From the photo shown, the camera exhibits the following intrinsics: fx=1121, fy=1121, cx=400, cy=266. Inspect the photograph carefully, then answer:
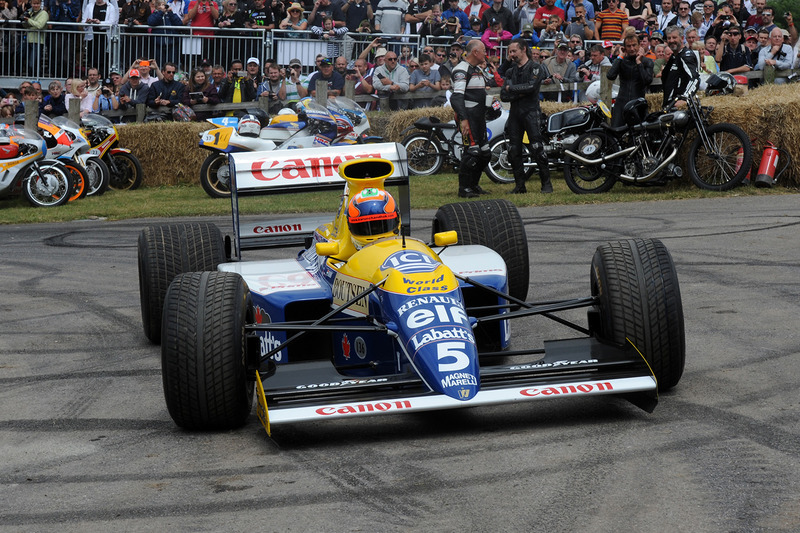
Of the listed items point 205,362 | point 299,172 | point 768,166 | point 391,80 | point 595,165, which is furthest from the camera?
point 391,80

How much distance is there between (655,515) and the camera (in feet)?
13.6

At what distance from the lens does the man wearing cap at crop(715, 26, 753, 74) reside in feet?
62.3

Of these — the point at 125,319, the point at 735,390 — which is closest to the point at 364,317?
the point at 735,390

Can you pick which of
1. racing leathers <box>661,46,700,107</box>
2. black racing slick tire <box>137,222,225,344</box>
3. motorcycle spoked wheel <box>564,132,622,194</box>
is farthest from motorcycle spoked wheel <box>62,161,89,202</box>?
black racing slick tire <box>137,222,225,344</box>

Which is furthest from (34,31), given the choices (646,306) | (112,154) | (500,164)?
(646,306)

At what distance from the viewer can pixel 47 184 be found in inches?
671

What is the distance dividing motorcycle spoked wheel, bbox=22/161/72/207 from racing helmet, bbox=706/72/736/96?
390 inches

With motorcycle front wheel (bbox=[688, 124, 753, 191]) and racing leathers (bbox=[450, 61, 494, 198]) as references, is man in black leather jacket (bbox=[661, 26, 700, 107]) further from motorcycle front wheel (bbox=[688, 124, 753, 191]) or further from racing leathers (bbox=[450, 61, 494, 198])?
racing leathers (bbox=[450, 61, 494, 198])

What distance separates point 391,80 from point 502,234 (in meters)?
14.1

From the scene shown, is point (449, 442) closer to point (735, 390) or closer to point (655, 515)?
point (655, 515)

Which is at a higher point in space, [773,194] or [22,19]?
[22,19]

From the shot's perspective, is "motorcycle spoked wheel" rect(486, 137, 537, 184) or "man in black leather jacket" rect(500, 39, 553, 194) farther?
"motorcycle spoked wheel" rect(486, 137, 537, 184)

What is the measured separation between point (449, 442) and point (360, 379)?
56 centimetres

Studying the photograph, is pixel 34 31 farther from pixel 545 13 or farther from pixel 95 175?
pixel 545 13
